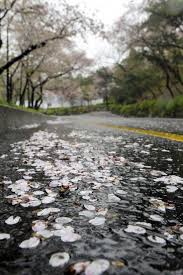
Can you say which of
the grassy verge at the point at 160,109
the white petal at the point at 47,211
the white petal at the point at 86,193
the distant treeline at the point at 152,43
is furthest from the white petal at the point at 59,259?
the distant treeline at the point at 152,43

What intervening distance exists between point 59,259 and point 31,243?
0.20 m

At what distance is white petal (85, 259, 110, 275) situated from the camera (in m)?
0.95

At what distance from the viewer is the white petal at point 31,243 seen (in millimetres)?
1166

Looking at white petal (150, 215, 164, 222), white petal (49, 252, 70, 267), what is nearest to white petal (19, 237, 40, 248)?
white petal (49, 252, 70, 267)

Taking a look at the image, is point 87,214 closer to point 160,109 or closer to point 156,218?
point 156,218

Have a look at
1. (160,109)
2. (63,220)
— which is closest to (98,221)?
(63,220)

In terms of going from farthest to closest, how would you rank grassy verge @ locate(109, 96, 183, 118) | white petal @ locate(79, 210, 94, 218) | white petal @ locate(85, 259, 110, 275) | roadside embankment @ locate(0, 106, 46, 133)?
grassy verge @ locate(109, 96, 183, 118), roadside embankment @ locate(0, 106, 46, 133), white petal @ locate(79, 210, 94, 218), white petal @ locate(85, 259, 110, 275)

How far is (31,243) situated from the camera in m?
1.19

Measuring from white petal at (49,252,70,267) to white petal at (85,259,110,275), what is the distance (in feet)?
0.35

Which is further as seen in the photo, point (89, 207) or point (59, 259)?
point (89, 207)

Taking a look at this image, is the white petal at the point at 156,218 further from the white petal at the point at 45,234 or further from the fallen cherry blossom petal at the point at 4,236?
the fallen cherry blossom petal at the point at 4,236

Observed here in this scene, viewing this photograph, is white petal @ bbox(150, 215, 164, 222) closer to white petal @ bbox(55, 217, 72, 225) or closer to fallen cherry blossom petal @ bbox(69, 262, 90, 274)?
white petal @ bbox(55, 217, 72, 225)

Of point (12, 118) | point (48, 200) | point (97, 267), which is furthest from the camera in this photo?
point (12, 118)

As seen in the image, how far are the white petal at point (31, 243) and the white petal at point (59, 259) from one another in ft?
0.46
